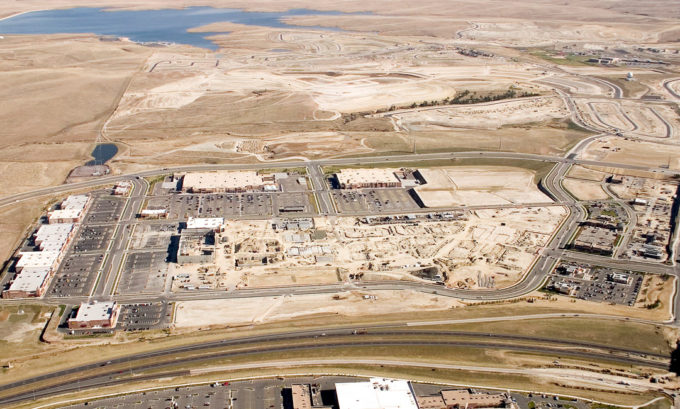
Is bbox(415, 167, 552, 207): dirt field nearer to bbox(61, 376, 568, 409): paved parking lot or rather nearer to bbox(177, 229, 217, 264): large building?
bbox(177, 229, 217, 264): large building

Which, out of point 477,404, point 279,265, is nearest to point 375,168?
point 279,265

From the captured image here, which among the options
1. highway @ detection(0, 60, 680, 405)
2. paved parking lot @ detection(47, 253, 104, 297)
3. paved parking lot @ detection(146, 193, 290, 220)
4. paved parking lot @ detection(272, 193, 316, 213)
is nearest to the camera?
highway @ detection(0, 60, 680, 405)

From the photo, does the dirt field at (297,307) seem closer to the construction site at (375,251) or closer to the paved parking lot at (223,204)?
the construction site at (375,251)

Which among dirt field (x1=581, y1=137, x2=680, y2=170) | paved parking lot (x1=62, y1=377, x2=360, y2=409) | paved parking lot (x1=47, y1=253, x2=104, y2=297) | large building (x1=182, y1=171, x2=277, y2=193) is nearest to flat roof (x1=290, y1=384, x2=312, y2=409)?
paved parking lot (x1=62, y1=377, x2=360, y2=409)

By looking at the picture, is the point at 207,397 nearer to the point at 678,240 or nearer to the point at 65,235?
the point at 65,235

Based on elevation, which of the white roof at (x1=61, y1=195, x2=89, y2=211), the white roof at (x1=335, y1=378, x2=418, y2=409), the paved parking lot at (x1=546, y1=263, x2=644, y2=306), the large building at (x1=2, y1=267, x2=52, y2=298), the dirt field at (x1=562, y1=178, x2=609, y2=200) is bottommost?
the white roof at (x1=335, y1=378, x2=418, y2=409)

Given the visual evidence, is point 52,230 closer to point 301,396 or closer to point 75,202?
point 75,202

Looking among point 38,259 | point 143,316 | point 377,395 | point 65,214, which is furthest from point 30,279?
point 377,395
